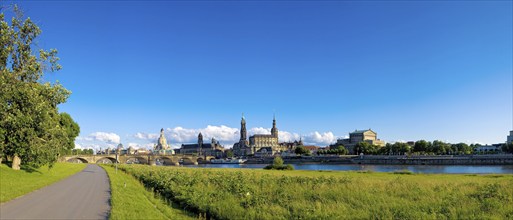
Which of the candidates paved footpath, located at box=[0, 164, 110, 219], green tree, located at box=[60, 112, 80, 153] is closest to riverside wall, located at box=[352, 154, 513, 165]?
green tree, located at box=[60, 112, 80, 153]

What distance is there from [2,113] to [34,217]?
937 inches

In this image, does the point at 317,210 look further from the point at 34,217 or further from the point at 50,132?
the point at 50,132

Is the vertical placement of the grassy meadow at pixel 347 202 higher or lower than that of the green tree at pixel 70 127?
lower

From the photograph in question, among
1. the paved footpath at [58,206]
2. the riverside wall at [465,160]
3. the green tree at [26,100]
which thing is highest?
the green tree at [26,100]

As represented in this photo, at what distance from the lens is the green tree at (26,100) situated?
107ft

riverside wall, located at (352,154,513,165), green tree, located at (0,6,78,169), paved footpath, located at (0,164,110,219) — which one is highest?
green tree, located at (0,6,78,169)

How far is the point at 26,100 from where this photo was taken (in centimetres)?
4016

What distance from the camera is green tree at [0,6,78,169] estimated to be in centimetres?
3259

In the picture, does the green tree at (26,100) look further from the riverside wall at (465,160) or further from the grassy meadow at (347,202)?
the riverside wall at (465,160)

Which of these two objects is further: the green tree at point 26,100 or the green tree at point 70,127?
the green tree at point 70,127

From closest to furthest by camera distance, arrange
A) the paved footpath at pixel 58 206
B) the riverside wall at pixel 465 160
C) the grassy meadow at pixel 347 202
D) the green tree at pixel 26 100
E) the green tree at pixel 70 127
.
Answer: the paved footpath at pixel 58 206 → the grassy meadow at pixel 347 202 → the green tree at pixel 26 100 → the green tree at pixel 70 127 → the riverside wall at pixel 465 160

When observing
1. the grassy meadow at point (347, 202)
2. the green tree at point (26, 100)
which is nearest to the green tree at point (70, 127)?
the green tree at point (26, 100)

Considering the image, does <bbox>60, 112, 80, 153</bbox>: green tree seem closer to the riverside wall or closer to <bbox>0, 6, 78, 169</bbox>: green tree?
<bbox>0, 6, 78, 169</bbox>: green tree

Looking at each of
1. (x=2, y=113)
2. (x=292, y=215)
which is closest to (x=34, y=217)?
(x=292, y=215)
